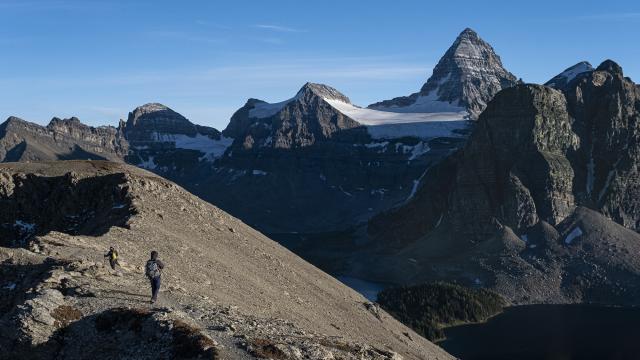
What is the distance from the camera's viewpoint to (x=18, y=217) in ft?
346

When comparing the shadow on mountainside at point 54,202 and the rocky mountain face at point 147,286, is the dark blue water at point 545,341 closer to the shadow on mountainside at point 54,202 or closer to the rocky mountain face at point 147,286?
the rocky mountain face at point 147,286

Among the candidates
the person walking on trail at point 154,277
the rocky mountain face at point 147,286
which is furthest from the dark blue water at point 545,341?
the person walking on trail at point 154,277

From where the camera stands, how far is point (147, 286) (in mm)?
59312

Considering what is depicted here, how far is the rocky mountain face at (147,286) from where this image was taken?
45062 mm

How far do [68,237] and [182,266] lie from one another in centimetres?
1116

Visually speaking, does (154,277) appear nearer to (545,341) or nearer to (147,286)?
(147,286)

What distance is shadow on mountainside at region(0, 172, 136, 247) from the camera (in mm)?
100062

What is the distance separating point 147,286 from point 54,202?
2055 inches

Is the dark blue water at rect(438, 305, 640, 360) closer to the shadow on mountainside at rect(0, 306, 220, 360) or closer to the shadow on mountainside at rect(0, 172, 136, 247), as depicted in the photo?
the shadow on mountainside at rect(0, 172, 136, 247)

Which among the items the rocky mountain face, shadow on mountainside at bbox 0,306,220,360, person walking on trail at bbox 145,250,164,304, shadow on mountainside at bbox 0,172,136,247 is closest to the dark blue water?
the rocky mountain face

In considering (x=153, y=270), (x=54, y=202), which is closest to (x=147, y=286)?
(x=153, y=270)

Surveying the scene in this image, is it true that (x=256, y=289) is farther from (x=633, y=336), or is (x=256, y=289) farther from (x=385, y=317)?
(x=633, y=336)

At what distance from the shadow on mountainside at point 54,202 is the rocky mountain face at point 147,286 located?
0.61 feet

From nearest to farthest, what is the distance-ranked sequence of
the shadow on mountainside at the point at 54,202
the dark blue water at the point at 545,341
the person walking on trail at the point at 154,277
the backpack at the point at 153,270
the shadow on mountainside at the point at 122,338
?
the shadow on mountainside at the point at 122,338
the person walking on trail at the point at 154,277
the backpack at the point at 153,270
the shadow on mountainside at the point at 54,202
the dark blue water at the point at 545,341
